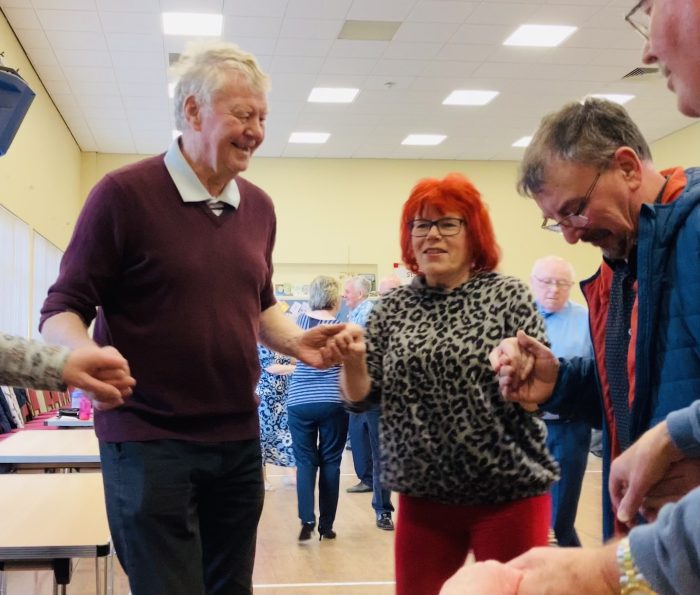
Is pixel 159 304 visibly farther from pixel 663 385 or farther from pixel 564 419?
pixel 564 419

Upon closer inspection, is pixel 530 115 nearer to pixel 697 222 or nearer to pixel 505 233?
pixel 505 233

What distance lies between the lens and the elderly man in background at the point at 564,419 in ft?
14.0

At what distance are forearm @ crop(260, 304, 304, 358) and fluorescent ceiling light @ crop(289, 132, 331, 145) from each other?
31.6 ft

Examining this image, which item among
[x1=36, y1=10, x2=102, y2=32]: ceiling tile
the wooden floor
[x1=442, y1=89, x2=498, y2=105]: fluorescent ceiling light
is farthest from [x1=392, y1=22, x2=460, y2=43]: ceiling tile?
the wooden floor

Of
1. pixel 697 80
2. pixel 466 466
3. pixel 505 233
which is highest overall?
pixel 505 233

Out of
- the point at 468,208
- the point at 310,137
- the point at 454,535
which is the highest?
the point at 310,137

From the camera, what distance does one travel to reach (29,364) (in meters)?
1.71

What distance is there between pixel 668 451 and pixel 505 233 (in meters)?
12.4

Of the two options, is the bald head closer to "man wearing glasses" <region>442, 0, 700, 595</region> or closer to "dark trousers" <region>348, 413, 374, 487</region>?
"dark trousers" <region>348, 413, 374, 487</region>

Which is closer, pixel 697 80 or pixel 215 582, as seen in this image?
pixel 697 80

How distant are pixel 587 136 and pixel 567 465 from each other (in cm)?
291

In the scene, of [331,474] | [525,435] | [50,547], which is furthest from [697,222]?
[331,474]

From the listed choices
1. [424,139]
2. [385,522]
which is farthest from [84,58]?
[385,522]

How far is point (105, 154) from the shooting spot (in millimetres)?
12797
